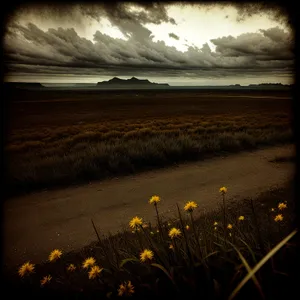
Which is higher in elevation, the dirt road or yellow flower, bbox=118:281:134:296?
yellow flower, bbox=118:281:134:296

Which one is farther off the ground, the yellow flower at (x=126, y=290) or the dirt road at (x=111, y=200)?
the yellow flower at (x=126, y=290)

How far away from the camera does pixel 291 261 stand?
4.55 ft

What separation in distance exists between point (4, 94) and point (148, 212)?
323cm

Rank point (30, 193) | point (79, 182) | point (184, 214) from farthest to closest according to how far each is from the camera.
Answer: point (79, 182) < point (30, 193) < point (184, 214)

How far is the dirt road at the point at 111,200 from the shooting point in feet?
10.8

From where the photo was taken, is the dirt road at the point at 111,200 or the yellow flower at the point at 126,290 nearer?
the yellow flower at the point at 126,290

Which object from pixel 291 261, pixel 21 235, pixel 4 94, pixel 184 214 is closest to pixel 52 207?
pixel 21 235

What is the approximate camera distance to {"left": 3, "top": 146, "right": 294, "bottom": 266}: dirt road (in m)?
3.30

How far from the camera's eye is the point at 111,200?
15.5ft

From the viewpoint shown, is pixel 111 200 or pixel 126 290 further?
pixel 111 200

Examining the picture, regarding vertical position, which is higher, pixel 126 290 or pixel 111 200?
pixel 126 290

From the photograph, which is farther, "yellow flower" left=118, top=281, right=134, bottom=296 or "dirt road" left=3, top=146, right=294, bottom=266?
"dirt road" left=3, top=146, right=294, bottom=266

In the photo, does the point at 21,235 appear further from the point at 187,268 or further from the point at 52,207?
the point at 187,268

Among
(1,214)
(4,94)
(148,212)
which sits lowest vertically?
(148,212)
